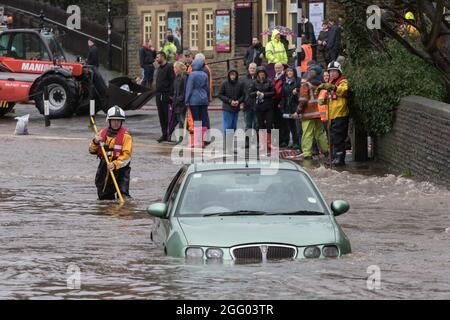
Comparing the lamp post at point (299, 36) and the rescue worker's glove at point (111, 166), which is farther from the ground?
the lamp post at point (299, 36)

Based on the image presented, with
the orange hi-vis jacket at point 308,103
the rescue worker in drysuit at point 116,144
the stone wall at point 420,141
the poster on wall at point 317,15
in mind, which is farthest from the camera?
the poster on wall at point 317,15

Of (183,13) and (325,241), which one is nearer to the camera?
(325,241)

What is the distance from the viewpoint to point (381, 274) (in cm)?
1402

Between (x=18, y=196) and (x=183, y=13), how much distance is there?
2770 centimetres

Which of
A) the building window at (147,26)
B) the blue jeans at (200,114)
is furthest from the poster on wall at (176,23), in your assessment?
the blue jeans at (200,114)

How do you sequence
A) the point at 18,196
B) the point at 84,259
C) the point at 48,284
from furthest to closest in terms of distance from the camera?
the point at 18,196, the point at 84,259, the point at 48,284

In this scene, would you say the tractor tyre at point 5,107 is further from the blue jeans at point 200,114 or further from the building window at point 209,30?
the building window at point 209,30

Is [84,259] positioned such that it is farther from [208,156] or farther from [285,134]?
[285,134]

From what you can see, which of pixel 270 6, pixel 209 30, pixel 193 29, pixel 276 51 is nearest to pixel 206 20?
pixel 209 30

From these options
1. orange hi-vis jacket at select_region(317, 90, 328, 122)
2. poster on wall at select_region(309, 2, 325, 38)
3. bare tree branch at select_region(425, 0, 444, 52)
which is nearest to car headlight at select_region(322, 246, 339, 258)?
bare tree branch at select_region(425, 0, 444, 52)

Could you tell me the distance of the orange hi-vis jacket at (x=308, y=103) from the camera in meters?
27.7

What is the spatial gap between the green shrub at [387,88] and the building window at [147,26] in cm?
2427

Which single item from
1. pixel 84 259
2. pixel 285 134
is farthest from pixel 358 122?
pixel 84 259

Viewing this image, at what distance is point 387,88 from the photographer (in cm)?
2648
